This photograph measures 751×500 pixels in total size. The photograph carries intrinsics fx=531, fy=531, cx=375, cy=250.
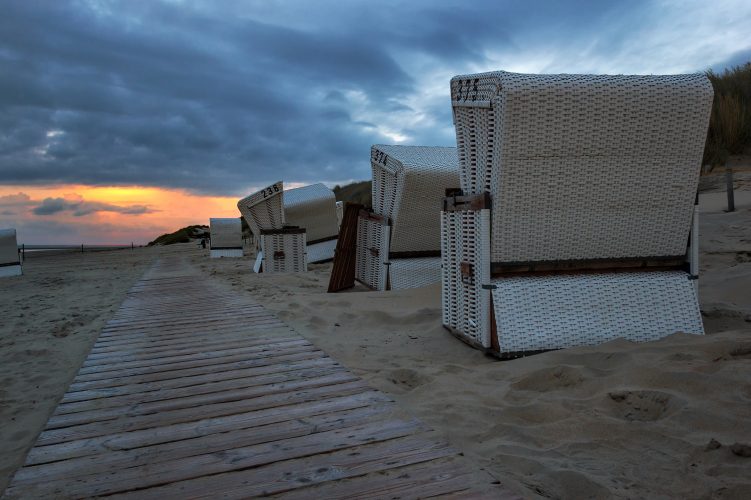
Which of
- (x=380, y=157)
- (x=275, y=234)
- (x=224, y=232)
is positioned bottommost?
(x=275, y=234)

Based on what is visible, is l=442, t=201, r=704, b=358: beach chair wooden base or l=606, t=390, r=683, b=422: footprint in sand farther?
l=442, t=201, r=704, b=358: beach chair wooden base

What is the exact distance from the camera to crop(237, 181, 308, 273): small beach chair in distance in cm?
Result: 1129

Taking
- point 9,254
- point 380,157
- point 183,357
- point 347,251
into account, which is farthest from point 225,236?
point 183,357

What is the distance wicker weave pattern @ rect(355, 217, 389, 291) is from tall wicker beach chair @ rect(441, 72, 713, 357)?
342 cm

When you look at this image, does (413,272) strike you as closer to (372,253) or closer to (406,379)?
(372,253)

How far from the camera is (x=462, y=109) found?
441cm

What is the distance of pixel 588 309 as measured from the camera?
13.7ft

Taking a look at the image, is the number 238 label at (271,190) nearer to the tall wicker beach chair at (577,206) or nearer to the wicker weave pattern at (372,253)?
the wicker weave pattern at (372,253)

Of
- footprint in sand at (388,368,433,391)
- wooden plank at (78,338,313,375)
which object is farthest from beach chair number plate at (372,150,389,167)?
footprint in sand at (388,368,433,391)

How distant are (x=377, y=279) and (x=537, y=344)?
421cm

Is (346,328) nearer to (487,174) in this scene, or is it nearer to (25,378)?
(487,174)

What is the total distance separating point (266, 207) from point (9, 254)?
28.8 ft

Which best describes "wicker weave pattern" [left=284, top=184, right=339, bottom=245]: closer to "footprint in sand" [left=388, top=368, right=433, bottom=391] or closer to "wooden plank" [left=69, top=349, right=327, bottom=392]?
"wooden plank" [left=69, top=349, right=327, bottom=392]

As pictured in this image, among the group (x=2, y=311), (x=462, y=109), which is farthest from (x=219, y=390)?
(x=2, y=311)
